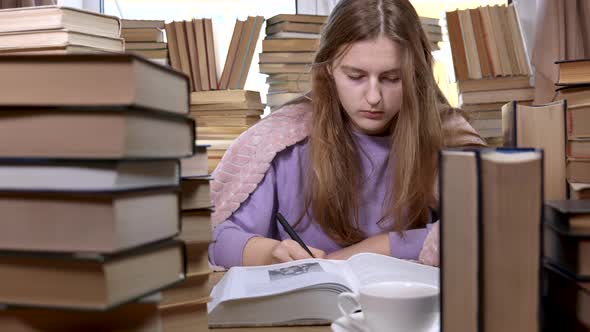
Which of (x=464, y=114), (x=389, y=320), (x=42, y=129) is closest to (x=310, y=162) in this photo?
(x=464, y=114)

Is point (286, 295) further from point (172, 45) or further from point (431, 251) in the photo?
point (172, 45)

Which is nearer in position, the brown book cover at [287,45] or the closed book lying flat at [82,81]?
the closed book lying flat at [82,81]

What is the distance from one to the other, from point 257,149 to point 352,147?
0.86 ft

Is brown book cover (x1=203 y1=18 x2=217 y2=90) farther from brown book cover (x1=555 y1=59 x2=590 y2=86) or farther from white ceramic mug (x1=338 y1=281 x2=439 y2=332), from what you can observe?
white ceramic mug (x1=338 y1=281 x2=439 y2=332)

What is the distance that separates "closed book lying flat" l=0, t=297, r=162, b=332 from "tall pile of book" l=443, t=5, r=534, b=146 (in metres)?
2.28

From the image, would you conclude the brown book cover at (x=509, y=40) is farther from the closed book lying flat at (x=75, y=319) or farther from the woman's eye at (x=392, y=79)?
the closed book lying flat at (x=75, y=319)

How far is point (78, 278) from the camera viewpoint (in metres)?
0.51

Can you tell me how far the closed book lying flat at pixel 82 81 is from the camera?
510mm

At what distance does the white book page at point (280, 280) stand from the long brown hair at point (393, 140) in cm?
69

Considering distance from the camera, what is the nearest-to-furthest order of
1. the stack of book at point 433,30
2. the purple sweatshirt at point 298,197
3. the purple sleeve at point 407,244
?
1. the purple sleeve at point 407,244
2. the purple sweatshirt at point 298,197
3. the stack of book at point 433,30

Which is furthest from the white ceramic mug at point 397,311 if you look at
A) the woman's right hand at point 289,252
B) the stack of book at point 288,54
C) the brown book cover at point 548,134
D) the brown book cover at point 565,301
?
the stack of book at point 288,54

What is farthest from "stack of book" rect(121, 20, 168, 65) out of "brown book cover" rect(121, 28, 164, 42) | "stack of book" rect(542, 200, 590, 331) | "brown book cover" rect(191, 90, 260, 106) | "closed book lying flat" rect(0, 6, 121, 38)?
"stack of book" rect(542, 200, 590, 331)

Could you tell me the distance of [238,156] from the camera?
6.11 feet

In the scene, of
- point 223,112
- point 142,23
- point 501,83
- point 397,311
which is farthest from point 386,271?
point 142,23
